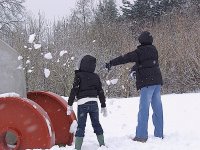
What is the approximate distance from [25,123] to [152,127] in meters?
3.26

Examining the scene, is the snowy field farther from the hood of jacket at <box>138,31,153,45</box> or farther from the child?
the hood of jacket at <box>138,31,153,45</box>

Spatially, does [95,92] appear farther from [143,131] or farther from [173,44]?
[173,44]

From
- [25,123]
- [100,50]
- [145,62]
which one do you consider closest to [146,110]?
[145,62]

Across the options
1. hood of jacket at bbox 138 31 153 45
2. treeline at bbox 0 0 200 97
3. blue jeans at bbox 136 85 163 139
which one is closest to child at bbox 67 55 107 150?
blue jeans at bbox 136 85 163 139

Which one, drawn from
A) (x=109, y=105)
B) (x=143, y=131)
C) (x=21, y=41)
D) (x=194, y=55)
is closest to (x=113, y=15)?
(x=194, y=55)

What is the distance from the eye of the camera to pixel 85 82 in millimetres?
6141

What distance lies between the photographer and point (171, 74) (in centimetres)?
2347

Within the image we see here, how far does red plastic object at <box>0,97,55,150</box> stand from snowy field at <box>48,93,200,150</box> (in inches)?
11.4


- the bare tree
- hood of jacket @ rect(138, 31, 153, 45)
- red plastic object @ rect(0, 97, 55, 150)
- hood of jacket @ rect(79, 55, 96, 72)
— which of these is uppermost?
the bare tree

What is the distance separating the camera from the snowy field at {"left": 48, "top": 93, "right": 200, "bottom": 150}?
638 centimetres

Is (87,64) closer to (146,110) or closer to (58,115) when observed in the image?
(58,115)

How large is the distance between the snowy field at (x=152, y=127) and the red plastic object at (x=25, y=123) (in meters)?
0.29

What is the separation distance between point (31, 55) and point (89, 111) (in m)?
11.6

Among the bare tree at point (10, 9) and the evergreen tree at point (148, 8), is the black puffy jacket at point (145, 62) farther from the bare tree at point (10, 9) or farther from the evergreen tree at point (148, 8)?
the evergreen tree at point (148, 8)
